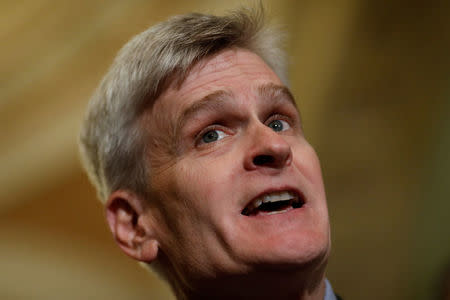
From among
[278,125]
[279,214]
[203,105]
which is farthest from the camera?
[278,125]

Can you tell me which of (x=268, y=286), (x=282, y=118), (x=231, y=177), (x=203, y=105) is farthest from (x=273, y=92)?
(x=268, y=286)

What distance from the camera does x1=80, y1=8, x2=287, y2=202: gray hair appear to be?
4.65ft

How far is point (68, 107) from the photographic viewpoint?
2229 millimetres

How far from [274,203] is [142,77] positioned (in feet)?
1.73

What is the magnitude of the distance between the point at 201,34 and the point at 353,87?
103cm

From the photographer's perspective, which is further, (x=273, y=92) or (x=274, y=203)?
(x=273, y=92)

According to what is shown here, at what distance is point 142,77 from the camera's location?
1.42 meters

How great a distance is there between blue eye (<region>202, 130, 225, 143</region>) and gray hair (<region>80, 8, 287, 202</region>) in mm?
178

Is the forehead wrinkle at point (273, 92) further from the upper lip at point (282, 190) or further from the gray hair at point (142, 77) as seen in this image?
the upper lip at point (282, 190)

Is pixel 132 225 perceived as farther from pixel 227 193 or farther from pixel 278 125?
pixel 278 125

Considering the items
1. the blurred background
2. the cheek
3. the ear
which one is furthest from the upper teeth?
the blurred background

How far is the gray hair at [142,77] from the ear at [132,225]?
0.13 ft

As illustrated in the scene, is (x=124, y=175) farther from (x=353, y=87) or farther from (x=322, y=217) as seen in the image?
(x=353, y=87)

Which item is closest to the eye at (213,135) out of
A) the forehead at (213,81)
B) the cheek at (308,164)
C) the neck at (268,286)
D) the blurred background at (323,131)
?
the forehead at (213,81)
